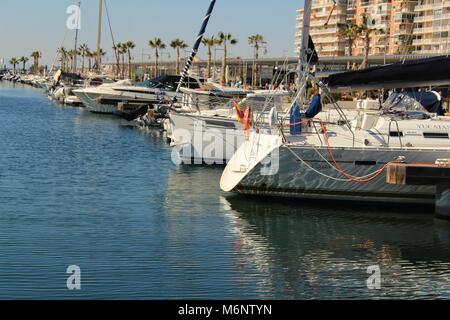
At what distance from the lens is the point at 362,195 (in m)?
22.7

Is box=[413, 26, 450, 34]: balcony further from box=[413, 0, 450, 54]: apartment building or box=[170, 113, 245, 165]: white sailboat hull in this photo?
box=[170, 113, 245, 165]: white sailboat hull

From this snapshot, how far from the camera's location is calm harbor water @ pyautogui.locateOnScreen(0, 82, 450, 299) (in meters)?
14.8

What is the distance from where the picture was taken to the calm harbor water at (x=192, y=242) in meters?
14.8

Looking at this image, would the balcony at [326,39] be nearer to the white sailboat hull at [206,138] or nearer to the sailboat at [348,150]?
the white sailboat hull at [206,138]

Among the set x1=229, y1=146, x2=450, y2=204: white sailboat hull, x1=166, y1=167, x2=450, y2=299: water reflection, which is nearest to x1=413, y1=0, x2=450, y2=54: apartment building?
x1=229, y1=146, x2=450, y2=204: white sailboat hull

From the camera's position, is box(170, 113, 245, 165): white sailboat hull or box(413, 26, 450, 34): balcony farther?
box(413, 26, 450, 34): balcony

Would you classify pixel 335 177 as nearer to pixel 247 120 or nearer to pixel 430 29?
pixel 247 120

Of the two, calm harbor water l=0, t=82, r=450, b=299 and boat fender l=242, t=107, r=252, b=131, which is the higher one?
boat fender l=242, t=107, r=252, b=131

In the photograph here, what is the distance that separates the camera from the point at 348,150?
21.8 metres

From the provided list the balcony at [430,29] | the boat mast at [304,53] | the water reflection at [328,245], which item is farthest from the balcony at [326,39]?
the boat mast at [304,53]

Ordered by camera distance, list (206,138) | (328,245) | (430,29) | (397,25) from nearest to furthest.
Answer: (328,245) → (206,138) → (430,29) → (397,25)

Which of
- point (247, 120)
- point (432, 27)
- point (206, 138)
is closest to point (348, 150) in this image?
point (247, 120)

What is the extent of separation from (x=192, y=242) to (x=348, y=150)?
615cm
